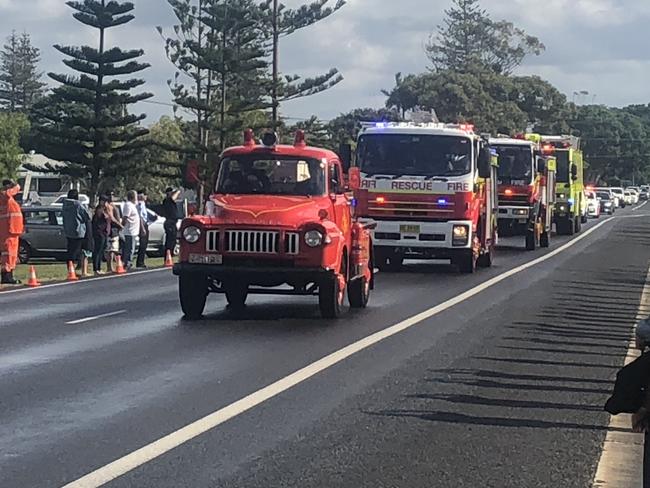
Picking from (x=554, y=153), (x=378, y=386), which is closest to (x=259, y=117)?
→ (x=554, y=153)

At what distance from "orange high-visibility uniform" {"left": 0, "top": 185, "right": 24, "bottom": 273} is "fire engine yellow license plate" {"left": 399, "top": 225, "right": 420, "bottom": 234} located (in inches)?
275

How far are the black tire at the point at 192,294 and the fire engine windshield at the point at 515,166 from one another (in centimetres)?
1903

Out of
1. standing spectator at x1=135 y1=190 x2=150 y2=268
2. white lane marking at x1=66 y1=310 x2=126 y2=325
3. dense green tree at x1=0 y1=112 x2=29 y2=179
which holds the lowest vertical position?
white lane marking at x1=66 y1=310 x2=126 y2=325

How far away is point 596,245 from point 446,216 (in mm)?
16788

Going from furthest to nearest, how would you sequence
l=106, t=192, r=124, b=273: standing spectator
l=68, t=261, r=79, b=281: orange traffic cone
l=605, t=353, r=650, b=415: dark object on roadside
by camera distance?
l=106, t=192, r=124, b=273: standing spectator < l=68, t=261, r=79, b=281: orange traffic cone < l=605, t=353, r=650, b=415: dark object on roadside

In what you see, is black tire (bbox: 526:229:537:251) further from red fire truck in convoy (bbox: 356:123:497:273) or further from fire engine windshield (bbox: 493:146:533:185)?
red fire truck in convoy (bbox: 356:123:497:273)

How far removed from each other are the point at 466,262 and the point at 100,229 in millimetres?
7114

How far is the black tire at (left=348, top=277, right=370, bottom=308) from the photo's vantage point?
17578mm

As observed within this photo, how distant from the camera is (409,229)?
24.1 metres

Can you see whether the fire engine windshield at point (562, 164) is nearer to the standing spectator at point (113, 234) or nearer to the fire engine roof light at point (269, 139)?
the standing spectator at point (113, 234)

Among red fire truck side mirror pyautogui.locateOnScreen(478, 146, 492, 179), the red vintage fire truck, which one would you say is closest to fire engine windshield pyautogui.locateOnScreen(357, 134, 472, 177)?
red fire truck side mirror pyautogui.locateOnScreen(478, 146, 492, 179)

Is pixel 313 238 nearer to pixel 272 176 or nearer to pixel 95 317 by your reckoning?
pixel 272 176

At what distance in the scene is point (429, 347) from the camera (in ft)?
44.2

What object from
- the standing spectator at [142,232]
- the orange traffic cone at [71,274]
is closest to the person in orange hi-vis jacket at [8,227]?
the orange traffic cone at [71,274]
